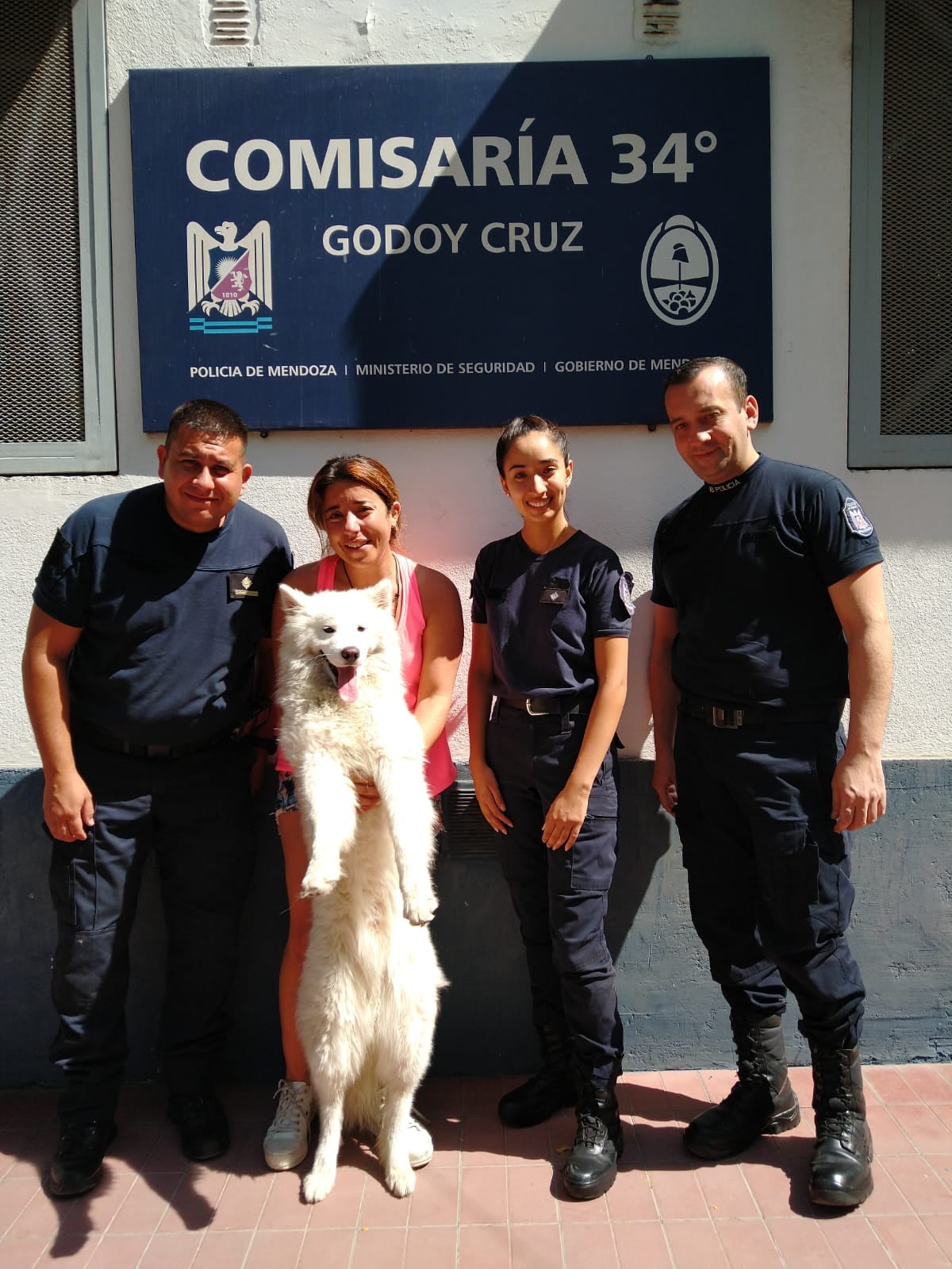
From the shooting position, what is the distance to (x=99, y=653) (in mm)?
3176

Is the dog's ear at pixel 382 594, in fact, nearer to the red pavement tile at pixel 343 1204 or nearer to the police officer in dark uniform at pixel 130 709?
the police officer in dark uniform at pixel 130 709

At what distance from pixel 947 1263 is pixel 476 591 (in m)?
2.57

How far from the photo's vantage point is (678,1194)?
301cm

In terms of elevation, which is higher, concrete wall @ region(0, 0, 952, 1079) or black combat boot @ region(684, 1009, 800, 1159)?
concrete wall @ region(0, 0, 952, 1079)

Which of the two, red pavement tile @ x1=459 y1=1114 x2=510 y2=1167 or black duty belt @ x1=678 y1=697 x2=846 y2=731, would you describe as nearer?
black duty belt @ x1=678 y1=697 x2=846 y2=731

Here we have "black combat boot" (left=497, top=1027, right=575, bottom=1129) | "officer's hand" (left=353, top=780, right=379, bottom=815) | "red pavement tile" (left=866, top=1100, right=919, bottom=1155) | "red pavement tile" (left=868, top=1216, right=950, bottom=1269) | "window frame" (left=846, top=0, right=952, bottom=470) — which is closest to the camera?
"red pavement tile" (left=868, top=1216, right=950, bottom=1269)

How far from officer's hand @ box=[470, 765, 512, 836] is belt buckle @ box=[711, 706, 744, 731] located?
2.65 ft

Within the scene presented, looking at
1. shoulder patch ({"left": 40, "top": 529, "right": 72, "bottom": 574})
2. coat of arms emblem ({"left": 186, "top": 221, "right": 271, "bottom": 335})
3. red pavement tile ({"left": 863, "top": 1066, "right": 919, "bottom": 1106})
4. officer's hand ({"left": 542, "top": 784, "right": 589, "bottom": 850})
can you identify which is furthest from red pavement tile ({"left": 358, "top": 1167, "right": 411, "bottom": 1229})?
coat of arms emblem ({"left": 186, "top": 221, "right": 271, "bottom": 335})

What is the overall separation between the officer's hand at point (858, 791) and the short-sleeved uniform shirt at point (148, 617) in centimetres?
211

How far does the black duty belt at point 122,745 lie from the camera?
10.5 feet

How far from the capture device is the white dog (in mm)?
2848

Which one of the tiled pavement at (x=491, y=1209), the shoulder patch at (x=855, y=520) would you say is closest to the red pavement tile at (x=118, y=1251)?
the tiled pavement at (x=491, y=1209)

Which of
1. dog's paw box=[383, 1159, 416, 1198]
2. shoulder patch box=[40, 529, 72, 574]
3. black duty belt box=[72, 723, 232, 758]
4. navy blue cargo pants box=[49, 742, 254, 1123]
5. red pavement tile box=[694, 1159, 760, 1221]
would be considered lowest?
red pavement tile box=[694, 1159, 760, 1221]

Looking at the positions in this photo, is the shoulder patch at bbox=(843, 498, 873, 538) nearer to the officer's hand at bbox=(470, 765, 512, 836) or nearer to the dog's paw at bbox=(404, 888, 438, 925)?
the officer's hand at bbox=(470, 765, 512, 836)
